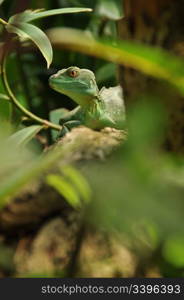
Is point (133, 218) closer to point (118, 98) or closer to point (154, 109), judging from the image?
point (154, 109)

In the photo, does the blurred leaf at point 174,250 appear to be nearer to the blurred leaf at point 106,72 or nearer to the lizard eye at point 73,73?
the lizard eye at point 73,73

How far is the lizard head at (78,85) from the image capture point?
11.1ft

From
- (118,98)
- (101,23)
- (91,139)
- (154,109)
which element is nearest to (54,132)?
(118,98)

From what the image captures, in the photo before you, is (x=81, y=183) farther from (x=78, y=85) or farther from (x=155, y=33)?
(x=78, y=85)

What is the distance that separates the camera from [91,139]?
1.87 m

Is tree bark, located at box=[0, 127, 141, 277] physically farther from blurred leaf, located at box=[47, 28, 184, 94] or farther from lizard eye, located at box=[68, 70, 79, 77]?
lizard eye, located at box=[68, 70, 79, 77]

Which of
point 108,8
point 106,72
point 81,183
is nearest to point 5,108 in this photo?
point 106,72

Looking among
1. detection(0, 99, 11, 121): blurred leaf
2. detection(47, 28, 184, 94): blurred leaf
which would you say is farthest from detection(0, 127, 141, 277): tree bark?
detection(0, 99, 11, 121): blurred leaf

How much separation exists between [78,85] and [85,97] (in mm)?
77

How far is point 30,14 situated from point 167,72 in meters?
Result: 2.00

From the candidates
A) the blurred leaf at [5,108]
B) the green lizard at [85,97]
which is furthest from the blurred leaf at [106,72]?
the blurred leaf at [5,108]

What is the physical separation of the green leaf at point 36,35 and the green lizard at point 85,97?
2.40 ft

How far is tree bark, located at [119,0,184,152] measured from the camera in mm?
1503

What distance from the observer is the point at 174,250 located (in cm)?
90
